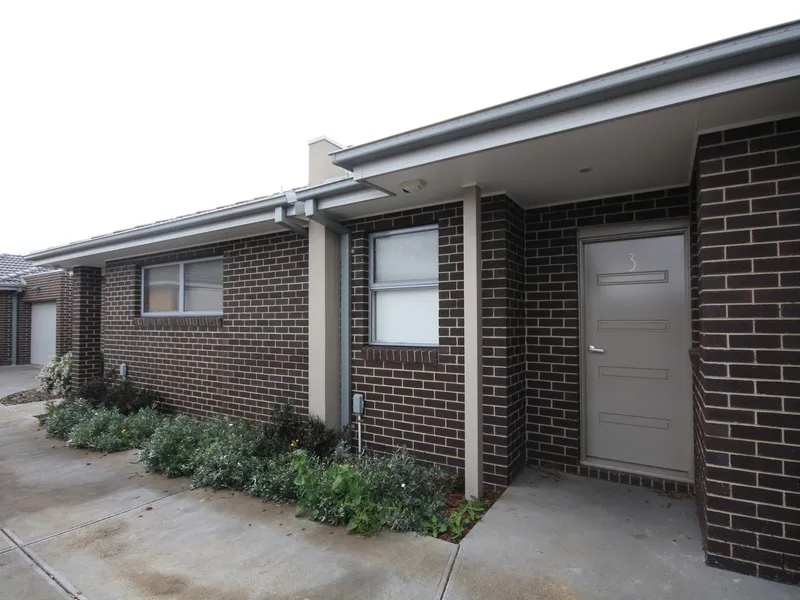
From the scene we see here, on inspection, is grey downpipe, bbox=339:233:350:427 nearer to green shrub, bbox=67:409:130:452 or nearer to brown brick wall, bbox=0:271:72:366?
green shrub, bbox=67:409:130:452

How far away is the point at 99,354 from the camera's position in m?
8.38

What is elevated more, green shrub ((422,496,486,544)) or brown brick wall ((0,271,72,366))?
brown brick wall ((0,271,72,366))

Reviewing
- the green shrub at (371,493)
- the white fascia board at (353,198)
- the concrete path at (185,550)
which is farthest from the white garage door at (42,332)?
the green shrub at (371,493)

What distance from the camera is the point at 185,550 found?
318 cm

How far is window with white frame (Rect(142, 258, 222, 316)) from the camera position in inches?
262

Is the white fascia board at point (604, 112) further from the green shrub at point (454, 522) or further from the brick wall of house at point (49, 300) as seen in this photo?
the brick wall of house at point (49, 300)

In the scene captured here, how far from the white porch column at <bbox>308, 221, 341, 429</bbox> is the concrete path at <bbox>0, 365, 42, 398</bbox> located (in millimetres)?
8830

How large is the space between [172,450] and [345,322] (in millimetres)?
2334

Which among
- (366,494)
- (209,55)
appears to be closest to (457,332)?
(366,494)

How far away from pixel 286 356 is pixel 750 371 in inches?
180

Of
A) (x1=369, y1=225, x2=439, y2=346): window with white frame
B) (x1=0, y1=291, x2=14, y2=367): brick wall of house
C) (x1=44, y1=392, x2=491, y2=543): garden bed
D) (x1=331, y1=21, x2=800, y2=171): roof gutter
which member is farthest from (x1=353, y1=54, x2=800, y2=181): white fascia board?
(x1=0, y1=291, x2=14, y2=367): brick wall of house

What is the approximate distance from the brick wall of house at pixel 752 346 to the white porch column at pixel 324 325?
3459mm

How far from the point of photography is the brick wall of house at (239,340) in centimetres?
557

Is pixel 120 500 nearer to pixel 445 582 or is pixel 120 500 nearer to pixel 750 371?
pixel 445 582
